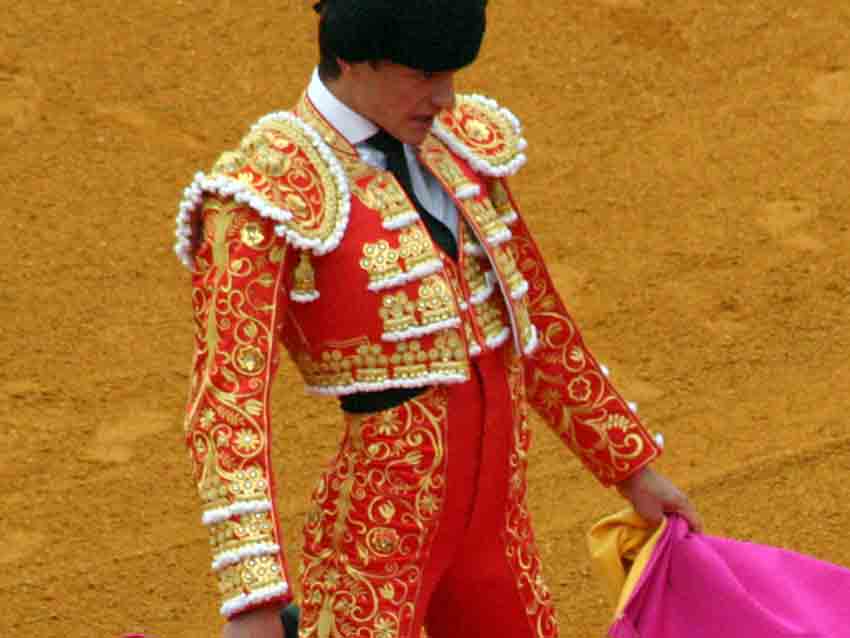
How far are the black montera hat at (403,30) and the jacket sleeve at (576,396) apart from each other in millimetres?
569

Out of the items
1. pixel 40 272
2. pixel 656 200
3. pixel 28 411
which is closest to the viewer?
pixel 28 411

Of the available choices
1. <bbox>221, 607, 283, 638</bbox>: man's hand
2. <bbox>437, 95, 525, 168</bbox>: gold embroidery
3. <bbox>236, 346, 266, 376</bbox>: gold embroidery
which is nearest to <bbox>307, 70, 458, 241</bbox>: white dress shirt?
<bbox>437, 95, 525, 168</bbox>: gold embroidery

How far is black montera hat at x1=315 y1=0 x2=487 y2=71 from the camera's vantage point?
3.58 metres

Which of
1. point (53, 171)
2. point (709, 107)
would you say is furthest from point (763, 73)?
point (53, 171)

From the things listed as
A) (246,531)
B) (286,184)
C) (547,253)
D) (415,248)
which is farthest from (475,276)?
(547,253)

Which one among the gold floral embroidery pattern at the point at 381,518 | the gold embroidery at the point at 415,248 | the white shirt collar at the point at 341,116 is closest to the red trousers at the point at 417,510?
the gold floral embroidery pattern at the point at 381,518

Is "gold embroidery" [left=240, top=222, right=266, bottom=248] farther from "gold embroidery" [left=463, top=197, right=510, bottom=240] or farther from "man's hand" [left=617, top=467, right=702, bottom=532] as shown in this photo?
"man's hand" [left=617, top=467, right=702, bottom=532]

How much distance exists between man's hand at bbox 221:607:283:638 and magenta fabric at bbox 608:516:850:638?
0.71 metres

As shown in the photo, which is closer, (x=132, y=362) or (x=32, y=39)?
(x=132, y=362)

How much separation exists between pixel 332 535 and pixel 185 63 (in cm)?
450

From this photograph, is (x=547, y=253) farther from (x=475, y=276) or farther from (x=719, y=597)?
(x=475, y=276)

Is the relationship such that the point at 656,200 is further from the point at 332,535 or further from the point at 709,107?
the point at 332,535

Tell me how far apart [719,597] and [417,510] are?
60 cm

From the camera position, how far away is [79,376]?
668 cm
